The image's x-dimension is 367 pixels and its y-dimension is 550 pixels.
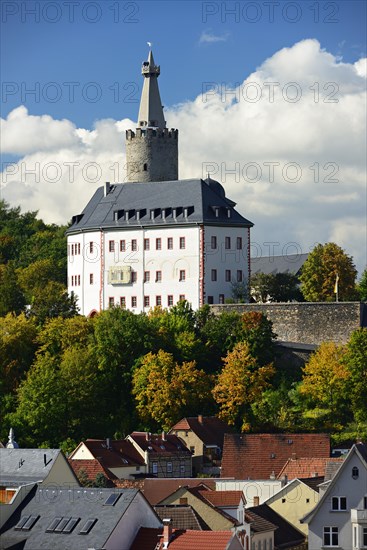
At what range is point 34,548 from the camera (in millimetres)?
51594

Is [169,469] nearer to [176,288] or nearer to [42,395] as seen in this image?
[42,395]

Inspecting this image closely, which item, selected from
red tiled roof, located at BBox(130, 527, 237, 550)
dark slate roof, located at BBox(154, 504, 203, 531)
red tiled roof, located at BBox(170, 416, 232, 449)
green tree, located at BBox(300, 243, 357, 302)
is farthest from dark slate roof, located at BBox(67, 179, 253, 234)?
red tiled roof, located at BBox(130, 527, 237, 550)

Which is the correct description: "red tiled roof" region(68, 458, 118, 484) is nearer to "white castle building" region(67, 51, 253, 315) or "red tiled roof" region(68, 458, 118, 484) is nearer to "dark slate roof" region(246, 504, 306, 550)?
"dark slate roof" region(246, 504, 306, 550)

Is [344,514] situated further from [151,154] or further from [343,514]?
[151,154]

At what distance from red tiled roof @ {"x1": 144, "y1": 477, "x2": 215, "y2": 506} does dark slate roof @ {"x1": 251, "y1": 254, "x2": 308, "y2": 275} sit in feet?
167

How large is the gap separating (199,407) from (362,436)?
29.1 ft

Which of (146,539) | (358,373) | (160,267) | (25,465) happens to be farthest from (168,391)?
(146,539)

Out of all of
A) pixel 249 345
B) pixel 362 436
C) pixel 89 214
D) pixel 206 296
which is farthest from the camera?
pixel 89 214

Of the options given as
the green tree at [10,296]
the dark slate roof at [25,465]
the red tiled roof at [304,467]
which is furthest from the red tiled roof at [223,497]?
the green tree at [10,296]

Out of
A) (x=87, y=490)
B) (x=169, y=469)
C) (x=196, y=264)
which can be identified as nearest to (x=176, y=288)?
(x=196, y=264)

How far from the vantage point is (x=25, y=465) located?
63906 millimetres

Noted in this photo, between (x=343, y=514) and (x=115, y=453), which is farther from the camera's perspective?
(x=115, y=453)

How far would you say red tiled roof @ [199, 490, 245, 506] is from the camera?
207 ft

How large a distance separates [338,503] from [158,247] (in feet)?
123
